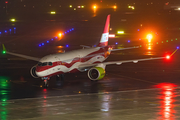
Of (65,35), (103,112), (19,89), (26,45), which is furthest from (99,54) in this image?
(65,35)

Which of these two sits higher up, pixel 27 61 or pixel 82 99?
pixel 27 61

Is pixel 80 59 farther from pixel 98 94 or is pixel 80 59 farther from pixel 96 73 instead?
pixel 98 94

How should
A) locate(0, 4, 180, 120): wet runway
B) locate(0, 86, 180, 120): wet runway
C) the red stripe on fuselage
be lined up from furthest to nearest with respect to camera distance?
the red stripe on fuselage, locate(0, 4, 180, 120): wet runway, locate(0, 86, 180, 120): wet runway

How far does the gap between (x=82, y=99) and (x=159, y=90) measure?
992 cm

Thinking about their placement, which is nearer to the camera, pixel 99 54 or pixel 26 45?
pixel 99 54

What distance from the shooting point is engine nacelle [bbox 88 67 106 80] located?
4205cm

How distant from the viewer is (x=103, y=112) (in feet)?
86.5

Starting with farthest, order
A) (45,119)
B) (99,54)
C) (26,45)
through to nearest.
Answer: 1. (26,45)
2. (99,54)
3. (45,119)

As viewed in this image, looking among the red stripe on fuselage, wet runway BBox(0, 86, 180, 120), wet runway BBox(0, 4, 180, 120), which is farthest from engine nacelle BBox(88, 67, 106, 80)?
wet runway BBox(0, 86, 180, 120)

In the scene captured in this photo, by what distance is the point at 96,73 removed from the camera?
42938 mm

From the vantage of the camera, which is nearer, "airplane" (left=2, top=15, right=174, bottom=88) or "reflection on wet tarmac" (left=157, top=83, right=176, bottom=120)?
"reflection on wet tarmac" (left=157, top=83, right=176, bottom=120)

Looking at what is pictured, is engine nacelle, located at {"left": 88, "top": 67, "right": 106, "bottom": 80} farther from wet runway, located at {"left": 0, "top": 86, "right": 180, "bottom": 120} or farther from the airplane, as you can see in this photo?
wet runway, located at {"left": 0, "top": 86, "right": 180, "bottom": 120}

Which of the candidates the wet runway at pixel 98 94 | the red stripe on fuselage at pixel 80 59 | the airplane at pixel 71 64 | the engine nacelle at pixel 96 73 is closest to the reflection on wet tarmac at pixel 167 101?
the wet runway at pixel 98 94

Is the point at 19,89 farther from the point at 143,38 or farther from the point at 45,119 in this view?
the point at 143,38
